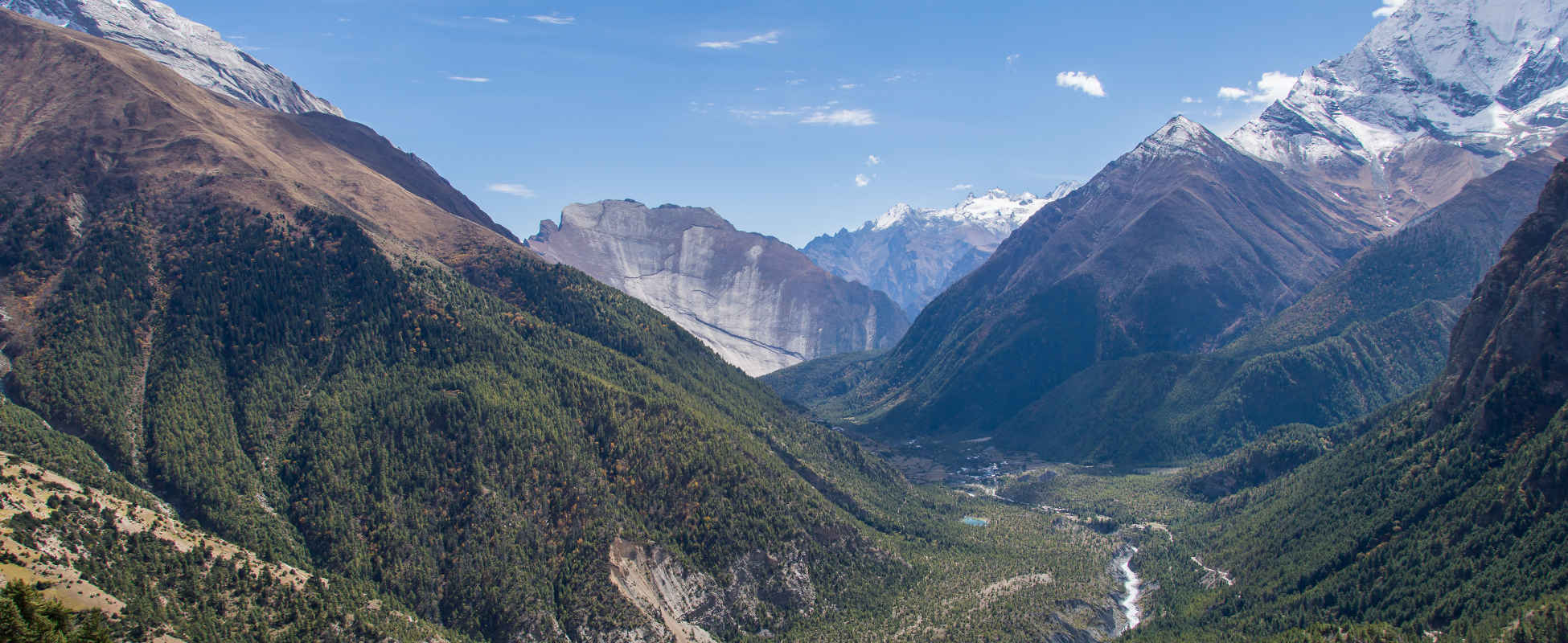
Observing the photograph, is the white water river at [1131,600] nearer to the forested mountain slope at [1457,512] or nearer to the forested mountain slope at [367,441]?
the forested mountain slope at [367,441]

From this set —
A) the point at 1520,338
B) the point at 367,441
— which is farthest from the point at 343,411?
the point at 1520,338

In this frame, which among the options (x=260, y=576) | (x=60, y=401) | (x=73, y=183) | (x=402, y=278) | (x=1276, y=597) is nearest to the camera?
(x=260, y=576)

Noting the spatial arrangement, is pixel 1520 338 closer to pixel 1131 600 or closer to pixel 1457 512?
pixel 1457 512

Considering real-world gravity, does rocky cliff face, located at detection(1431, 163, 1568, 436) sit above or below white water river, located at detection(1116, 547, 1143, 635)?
above

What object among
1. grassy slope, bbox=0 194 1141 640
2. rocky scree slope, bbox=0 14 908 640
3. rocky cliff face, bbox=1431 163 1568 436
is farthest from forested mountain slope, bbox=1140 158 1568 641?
rocky scree slope, bbox=0 14 908 640

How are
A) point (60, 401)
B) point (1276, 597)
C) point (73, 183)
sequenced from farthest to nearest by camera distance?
point (73, 183)
point (1276, 597)
point (60, 401)

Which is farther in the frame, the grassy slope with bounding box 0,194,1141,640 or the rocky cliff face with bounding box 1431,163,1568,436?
the rocky cliff face with bounding box 1431,163,1568,436

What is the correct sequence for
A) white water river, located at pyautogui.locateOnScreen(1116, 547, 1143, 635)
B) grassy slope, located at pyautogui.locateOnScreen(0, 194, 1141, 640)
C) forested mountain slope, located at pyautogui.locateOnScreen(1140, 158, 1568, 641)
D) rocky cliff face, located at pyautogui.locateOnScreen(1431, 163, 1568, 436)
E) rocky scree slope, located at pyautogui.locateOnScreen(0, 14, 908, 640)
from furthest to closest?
white water river, located at pyautogui.locateOnScreen(1116, 547, 1143, 635)
rocky cliff face, located at pyautogui.locateOnScreen(1431, 163, 1568, 436)
rocky scree slope, located at pyautogui.locateOnScreen(0, 14, 908, 640)
grassy slope, located at pyautogui.locateOnScreen(0, 194, 1141, 640)
forested mountain slope, located at pyautogui.locateOnScreen(1140, 158, 1568, 641)

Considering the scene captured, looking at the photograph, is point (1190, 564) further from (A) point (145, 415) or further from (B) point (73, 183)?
(B) point (73, 183)

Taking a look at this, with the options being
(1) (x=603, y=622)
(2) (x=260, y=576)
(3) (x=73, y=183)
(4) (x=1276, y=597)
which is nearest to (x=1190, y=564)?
(4) (x=1276, y=597)

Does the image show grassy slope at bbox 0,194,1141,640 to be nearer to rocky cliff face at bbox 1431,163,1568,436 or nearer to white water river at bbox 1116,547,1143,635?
white water river at bbox 1116,547,1143,635

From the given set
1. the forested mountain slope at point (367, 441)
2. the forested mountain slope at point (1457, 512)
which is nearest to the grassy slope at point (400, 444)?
the forested mountain slope at point (367, 441)
